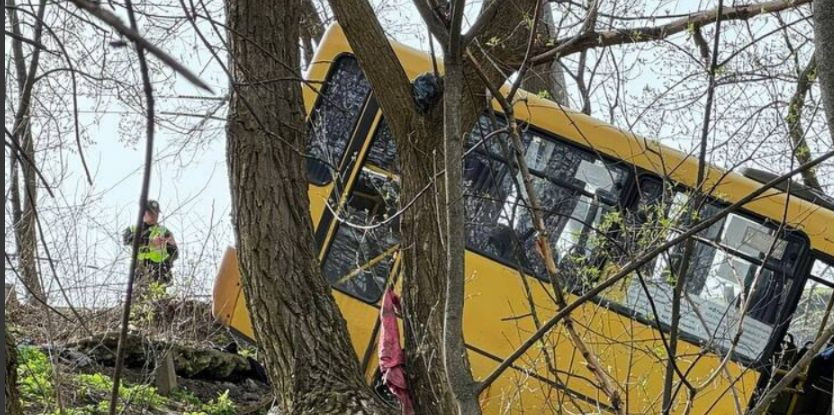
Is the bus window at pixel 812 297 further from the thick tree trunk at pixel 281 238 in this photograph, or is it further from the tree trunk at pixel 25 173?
the tree trunk at pixel 25 173

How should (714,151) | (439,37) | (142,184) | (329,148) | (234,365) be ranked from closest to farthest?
(142,184) < (439,37) < (714,151) < (329,148) < (234,365)

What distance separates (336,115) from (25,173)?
5332 millimetres

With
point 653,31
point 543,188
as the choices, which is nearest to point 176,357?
point 543,188

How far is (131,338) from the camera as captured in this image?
759 cm

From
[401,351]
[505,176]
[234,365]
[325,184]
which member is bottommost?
[234,365]

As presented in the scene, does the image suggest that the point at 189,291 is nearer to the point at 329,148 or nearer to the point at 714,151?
the point at 329,148

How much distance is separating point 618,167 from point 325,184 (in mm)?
2078

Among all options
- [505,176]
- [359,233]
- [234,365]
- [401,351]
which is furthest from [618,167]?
[234,365]

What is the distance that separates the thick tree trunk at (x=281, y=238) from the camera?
212 inches

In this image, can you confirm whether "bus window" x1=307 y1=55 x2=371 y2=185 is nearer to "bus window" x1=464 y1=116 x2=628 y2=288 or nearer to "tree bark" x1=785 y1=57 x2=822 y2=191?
"bus window" x1=464 y1=116 x2=628 y2=288

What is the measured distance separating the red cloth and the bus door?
1.53 meters

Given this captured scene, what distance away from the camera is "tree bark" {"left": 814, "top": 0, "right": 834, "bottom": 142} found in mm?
1648

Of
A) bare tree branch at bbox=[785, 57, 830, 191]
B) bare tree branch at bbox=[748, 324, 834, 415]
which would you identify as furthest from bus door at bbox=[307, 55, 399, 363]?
bare tree branch at bbox=[748, 324, 834, 415]

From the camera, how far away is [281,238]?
219 inches
